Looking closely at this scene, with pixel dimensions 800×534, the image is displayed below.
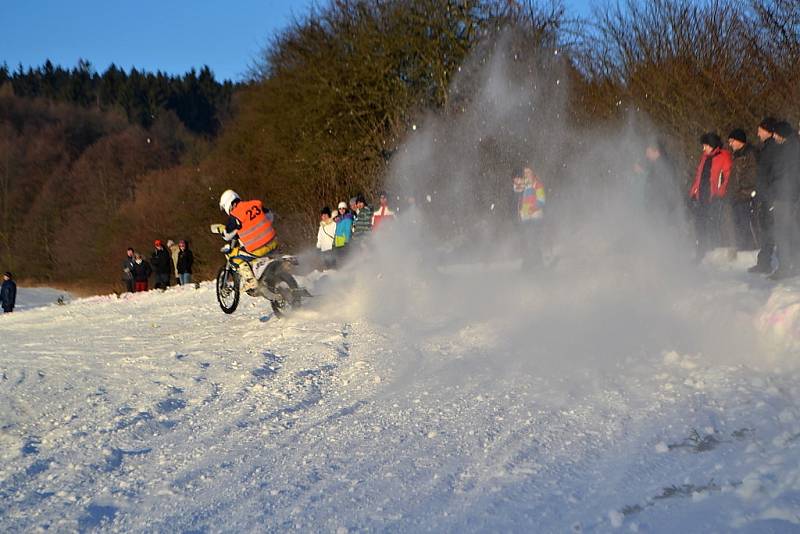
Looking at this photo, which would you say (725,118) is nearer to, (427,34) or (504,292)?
(504,292)

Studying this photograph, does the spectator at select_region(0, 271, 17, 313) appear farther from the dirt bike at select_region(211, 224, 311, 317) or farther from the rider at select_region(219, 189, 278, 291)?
the rider at select_region(219, 189, 278, 291)

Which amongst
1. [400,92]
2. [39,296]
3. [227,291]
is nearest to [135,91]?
[39,296]

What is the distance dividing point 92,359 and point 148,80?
4987 inches

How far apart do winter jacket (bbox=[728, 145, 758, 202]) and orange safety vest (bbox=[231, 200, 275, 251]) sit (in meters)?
7.26

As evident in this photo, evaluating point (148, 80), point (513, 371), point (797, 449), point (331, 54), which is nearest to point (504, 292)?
point (513, 371)

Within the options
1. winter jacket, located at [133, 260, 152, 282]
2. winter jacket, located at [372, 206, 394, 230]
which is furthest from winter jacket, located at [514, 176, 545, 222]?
winter jacket, located at [133, 260, 152, 282]

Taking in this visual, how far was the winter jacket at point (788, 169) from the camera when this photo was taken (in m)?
10.2

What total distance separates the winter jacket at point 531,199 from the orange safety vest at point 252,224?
4.51m

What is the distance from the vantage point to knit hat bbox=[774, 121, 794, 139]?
33.7 feet

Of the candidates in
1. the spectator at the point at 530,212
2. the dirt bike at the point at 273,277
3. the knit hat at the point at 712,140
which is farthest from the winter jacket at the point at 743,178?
the dirt bike at the point at 273,277

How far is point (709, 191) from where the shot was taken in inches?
489

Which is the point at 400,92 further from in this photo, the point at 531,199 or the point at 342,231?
the point at 531,199

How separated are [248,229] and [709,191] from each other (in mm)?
6643

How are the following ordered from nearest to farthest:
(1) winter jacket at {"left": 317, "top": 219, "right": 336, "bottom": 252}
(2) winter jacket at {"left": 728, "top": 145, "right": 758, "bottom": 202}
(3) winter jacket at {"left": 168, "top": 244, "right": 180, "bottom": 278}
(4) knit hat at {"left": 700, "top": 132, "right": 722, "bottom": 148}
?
1. (4) knit hat at {"left": 700, "top": 132, "right": 722, "bottom": 148}
2. (2) winter jacket at {"left": 728, "top": 145, "right": 758, "bottom": 202}
3. (1) winter jacket at {"left": 317, "top": 219, "right": 336, "bottom": 252}
4. (3) winter jacket at {"left": 168, "top": 244, "right": 180, "bottom": 278}
